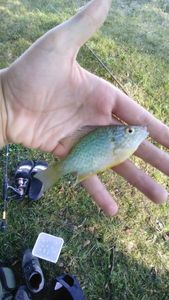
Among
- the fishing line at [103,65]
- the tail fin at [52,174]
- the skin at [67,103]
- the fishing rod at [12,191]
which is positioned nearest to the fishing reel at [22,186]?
the fishing rod at [12,191]

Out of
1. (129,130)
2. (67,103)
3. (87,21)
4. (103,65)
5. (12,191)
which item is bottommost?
(12,191)

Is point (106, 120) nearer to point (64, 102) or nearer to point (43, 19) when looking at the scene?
point (64, 102)

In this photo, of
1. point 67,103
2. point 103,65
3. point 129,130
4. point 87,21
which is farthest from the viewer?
point 103,65

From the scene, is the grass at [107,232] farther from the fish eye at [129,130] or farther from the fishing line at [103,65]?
the fish eye at [129,130]

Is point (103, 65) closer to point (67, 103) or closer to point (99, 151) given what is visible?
point (67, 103)

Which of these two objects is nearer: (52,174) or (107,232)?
(52,174)

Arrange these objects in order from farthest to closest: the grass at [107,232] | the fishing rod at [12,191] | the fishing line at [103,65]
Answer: the fishing line at [103,65], the fishing rod at [12,191], the grass at [107,232]

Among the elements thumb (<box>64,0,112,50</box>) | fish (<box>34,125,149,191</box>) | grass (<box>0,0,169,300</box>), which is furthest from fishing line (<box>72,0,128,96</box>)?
fish (<box>34,125,149,191</box>)

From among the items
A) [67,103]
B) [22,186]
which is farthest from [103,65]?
[67,103]
